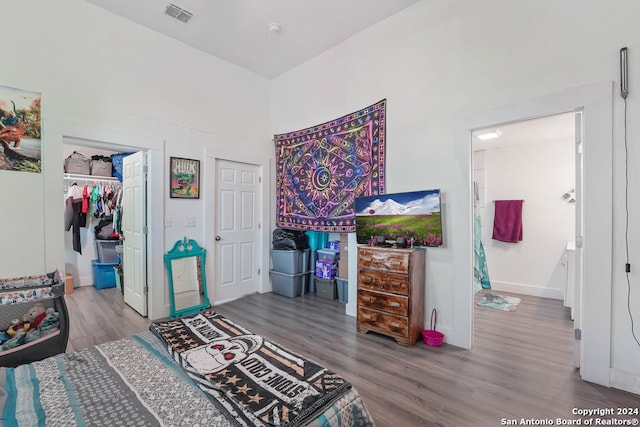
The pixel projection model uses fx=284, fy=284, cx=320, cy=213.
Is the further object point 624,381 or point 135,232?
point 135,232

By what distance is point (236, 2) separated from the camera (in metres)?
3.04

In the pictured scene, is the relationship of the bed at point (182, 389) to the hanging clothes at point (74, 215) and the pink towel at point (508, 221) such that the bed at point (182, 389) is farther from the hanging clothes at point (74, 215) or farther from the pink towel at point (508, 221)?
the pink towel at point (508, 221)

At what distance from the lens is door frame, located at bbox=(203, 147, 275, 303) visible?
3982 millimetres

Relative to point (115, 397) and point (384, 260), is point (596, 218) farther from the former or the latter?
point (115, 397)

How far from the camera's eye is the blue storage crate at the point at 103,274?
4734 millimetres

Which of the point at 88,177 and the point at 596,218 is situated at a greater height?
the point at 88,177

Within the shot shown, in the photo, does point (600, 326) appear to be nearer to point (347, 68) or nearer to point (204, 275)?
point (347, 68)

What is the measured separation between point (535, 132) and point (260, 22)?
406cm

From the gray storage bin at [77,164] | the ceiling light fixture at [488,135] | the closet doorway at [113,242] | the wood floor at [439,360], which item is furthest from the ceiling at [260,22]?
the wood floor at [439,360]

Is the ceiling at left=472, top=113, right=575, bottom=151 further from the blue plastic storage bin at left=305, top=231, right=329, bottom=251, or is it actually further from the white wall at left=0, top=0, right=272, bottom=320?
the white wall at left=0, top=0, right=272, bottom=320

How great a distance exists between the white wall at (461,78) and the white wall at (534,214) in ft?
9.07

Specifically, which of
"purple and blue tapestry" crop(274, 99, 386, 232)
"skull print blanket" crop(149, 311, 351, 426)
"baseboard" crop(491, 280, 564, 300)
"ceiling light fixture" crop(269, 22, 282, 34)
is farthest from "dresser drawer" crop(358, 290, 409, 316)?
"ceiling light fixture" crop(269, 22, 282, 34)

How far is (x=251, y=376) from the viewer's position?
4.26 feet

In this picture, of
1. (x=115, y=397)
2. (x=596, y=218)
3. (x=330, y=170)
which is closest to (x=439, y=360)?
(x=596, y=218)
